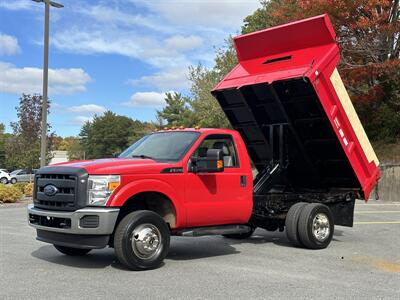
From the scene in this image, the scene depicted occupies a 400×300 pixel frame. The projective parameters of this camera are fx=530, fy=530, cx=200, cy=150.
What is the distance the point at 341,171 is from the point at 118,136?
102m

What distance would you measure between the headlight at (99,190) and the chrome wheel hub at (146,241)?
1.98 ft

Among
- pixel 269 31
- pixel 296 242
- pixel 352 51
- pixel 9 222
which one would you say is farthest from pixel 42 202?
pixel 352 51

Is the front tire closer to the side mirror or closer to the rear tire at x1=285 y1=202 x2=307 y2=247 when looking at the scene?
the side mirror

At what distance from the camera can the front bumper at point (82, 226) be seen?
6840 millimetres

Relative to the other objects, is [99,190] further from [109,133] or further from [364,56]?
[109,133]

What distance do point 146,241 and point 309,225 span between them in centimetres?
328

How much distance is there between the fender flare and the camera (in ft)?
22.9

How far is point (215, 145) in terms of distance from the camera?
8.55m

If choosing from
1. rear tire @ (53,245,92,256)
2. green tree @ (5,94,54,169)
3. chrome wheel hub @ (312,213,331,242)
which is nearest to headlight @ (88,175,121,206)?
rear tire @ (53,245,92,256)

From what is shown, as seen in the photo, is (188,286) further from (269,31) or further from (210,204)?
(269,31)

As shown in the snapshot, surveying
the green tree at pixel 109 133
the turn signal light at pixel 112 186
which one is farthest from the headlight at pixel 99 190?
the green tree at pixel 109 133

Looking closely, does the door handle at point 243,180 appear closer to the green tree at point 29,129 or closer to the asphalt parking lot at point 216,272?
the asphalt parking lot at point 216,272

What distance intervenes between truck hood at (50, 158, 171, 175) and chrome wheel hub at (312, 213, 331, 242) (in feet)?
10.7

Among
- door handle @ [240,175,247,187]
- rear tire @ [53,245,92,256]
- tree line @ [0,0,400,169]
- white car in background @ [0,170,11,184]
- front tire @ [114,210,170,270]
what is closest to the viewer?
front tire @ [114,210,170,270]
